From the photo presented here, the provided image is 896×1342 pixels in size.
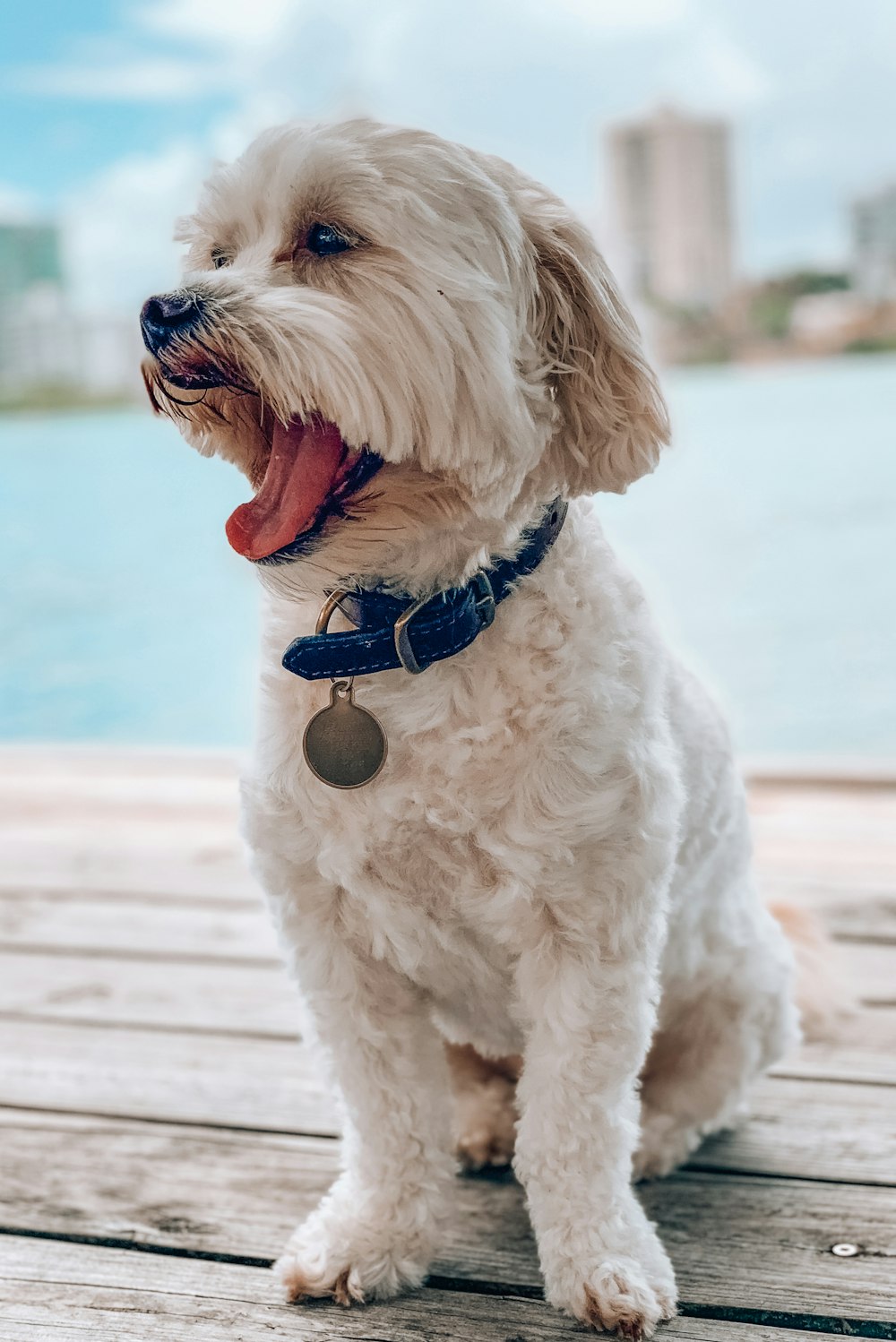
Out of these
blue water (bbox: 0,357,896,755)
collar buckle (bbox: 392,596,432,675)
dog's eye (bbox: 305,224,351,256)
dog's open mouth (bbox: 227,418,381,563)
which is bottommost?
blue water (bbox: 0,357,896,755)

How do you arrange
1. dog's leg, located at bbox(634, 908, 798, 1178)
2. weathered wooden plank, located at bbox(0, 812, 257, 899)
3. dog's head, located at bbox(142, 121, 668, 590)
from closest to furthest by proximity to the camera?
1. dog's head, located at bbox(142, 121, 668, 590)
2. dog's leg, located at bbox(634, 908, 798, 1178)
3. weathered wooden plank, located at bbox(0, 812, 257, 899)

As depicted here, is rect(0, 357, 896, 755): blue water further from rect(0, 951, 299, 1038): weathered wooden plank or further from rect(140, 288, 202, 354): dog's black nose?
rect(140, 288, 202, 354): dog's black nose

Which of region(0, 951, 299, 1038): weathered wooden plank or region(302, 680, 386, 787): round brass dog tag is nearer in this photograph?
region(302, 680, 386, 787): round brass dog tag

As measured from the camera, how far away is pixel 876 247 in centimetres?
480

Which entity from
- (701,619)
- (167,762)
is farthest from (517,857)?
(701,619)

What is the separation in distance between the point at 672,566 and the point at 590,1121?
444 centimetres

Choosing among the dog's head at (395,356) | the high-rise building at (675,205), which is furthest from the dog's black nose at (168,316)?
the high-rise building at (675,205)

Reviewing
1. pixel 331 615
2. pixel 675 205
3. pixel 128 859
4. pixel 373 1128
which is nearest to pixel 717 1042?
pixel 373 1128

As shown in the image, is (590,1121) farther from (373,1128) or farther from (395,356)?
(395,356)

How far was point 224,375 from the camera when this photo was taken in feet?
3.55

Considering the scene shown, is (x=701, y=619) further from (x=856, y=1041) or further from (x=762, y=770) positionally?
(x=856, y=1041)

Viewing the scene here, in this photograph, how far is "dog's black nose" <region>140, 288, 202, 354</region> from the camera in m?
1.07

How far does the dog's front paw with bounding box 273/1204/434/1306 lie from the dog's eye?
962 mm

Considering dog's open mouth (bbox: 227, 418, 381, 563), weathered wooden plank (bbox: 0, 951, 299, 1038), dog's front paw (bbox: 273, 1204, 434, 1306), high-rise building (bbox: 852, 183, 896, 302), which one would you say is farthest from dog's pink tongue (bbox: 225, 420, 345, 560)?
high-rise building (bbox: 852, 183, 896, 302)
